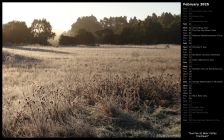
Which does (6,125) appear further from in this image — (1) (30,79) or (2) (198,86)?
(1) (30,79)

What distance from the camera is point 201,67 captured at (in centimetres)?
652

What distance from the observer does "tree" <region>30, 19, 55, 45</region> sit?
1619cm

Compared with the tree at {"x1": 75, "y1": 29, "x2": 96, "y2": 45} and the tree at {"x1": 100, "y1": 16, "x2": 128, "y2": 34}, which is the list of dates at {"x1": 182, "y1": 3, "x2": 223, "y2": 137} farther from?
the tree at {"x1": 75, "y1": 29, "x2": 96, "y2": 45}

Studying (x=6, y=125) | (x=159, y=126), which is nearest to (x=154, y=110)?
(x=159, y=126)

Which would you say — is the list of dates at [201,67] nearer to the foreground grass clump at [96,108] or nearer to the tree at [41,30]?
the foreground grass clump at [96,108]

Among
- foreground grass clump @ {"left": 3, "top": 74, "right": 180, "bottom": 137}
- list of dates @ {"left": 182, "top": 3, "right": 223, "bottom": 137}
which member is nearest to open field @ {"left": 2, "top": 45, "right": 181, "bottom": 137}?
foreground grass clump @ {"left": 3, "top": 74, "right": 180, "bottom": 137}

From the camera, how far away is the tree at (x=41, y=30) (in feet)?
53.1

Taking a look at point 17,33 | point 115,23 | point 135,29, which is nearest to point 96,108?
point 115,23

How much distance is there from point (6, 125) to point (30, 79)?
527 cm

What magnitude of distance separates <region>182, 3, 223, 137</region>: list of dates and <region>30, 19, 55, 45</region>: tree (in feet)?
31.2

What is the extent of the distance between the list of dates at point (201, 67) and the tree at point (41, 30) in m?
9.50

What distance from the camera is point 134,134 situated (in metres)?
7.46

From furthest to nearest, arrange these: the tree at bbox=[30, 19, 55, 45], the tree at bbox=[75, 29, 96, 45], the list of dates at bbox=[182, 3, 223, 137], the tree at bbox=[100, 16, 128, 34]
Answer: the tree at bbox=[30, 19, 55, 45] < the tree at bbox=[75, 29, 96, 45] < the tree at bbox=[100, 16, 128, 34] < the list of dates at bbox=[182, 3, 223, 137]

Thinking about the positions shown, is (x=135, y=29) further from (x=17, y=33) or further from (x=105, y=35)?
(x=17, y=33)
